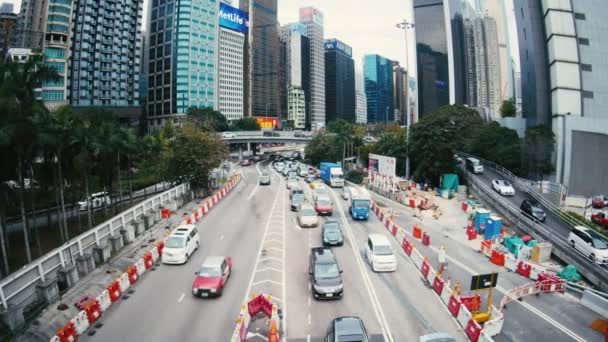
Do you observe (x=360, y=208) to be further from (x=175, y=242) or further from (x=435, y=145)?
(x=435, y=145)

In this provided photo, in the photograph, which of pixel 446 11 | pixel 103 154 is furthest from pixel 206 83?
pixel 103 154

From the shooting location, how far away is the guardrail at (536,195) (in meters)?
32.8

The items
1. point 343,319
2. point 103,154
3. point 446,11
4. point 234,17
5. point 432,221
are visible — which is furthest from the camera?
point 234,17

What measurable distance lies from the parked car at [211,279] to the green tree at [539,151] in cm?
4691

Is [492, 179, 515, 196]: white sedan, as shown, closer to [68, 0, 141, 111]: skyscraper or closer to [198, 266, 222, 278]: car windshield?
[198, 266, 222, 278]: car windshield

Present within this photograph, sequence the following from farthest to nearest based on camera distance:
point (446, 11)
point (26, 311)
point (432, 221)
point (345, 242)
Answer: point (446, 11)
point (432, 221)
point (345, 242)
point (26, 311)

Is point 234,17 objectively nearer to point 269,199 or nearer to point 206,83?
point 206,83

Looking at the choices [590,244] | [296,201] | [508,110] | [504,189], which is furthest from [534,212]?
[508,110]

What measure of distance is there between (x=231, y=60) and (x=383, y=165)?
144 m

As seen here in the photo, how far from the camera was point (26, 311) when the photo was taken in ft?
52.6

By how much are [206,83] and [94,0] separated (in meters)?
51.7

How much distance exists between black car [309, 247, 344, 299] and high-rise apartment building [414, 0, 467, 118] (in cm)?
16429

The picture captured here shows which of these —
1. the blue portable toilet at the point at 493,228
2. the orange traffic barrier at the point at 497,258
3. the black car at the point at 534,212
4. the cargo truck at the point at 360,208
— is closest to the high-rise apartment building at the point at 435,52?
the black car at the point at 534,212

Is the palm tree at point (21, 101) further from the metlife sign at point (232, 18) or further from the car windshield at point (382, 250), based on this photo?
the metlife sign at point (232, 18)
